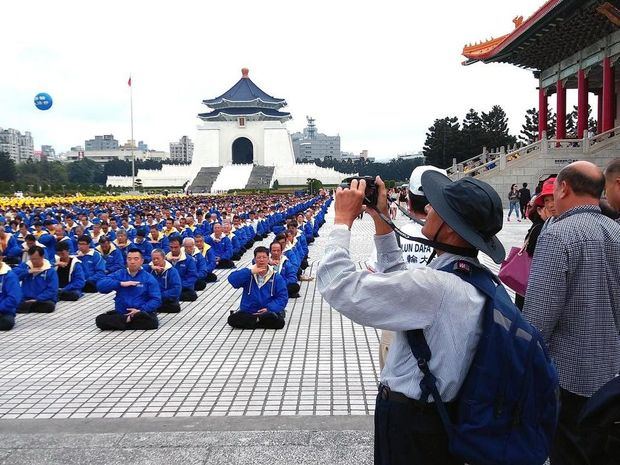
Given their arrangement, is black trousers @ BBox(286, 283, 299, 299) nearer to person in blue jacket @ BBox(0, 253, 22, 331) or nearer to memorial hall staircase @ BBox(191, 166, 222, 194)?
person in blue jacket @ BBox(0, 253, 22, 331)

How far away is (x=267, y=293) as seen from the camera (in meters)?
8.59

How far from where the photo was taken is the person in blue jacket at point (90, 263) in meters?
12.0

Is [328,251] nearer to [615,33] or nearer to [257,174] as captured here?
[615,33]

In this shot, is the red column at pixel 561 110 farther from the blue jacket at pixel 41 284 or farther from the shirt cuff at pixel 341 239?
the shirt cuff at pixel 341 239

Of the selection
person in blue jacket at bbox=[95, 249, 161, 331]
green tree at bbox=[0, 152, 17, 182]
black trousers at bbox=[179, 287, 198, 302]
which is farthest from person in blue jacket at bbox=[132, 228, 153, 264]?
green tree at bbox=[0, 152, 17, 182]

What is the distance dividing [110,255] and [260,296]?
5338 millimetres

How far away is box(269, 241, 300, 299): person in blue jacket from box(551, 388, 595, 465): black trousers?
20.7ft

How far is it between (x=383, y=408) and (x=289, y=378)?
402 cm

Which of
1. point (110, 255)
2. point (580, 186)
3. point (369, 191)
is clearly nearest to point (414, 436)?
point (369, 191)

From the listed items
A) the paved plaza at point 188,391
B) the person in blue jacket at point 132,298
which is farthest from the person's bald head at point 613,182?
the person in blue jacket at point 132,298

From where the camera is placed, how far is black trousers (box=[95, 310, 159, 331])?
849 centimetres

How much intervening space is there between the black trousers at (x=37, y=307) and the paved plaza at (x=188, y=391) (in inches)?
13.8

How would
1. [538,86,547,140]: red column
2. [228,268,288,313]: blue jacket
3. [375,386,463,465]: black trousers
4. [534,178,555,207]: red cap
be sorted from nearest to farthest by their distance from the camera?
[375,386,463,465]: black trousers < [534,178,555,207]: red cap < [228,268,288,313]: blue jacket < [538,86,547,140]: red column

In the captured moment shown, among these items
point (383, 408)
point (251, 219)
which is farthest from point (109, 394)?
point (251, 219)
